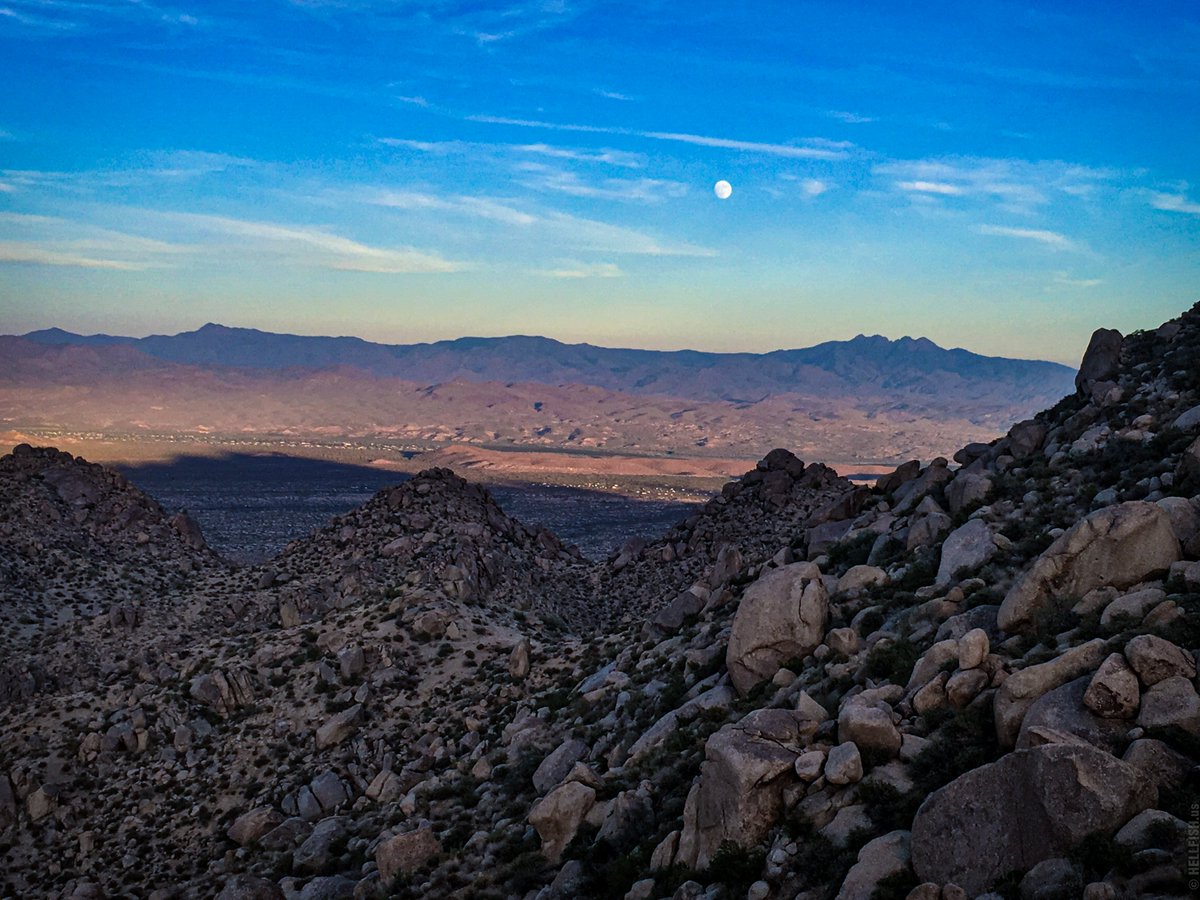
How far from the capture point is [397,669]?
24688 mm

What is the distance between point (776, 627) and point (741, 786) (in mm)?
5011

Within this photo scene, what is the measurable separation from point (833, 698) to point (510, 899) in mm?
5432

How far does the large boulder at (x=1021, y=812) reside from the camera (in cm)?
869

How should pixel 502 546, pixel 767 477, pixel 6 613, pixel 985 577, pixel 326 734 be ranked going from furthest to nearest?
pixel 767 477, pixel 502 546, pixel 6 613, pixel 326 734, pixel 985 577

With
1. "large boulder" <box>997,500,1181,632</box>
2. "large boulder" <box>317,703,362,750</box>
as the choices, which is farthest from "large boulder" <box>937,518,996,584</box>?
"large boulder" <box>317,703,362,750</box>

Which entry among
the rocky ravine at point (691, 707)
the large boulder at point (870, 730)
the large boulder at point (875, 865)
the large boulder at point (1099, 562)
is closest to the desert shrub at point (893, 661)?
the rocky ravine at point (691, 707)

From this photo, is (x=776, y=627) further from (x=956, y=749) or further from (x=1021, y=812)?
(x=1021, y=812)

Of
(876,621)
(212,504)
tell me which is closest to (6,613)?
(876,621)

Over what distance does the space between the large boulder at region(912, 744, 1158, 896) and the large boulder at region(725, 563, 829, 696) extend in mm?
6091

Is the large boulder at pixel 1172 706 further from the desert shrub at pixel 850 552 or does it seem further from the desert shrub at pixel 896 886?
the desert shrub at pixel 850 552

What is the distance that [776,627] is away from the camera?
1593cm

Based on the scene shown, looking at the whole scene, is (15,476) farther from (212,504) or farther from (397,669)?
(212,504)

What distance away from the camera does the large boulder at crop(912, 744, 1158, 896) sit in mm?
8688

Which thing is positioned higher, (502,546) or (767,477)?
(767,477)
